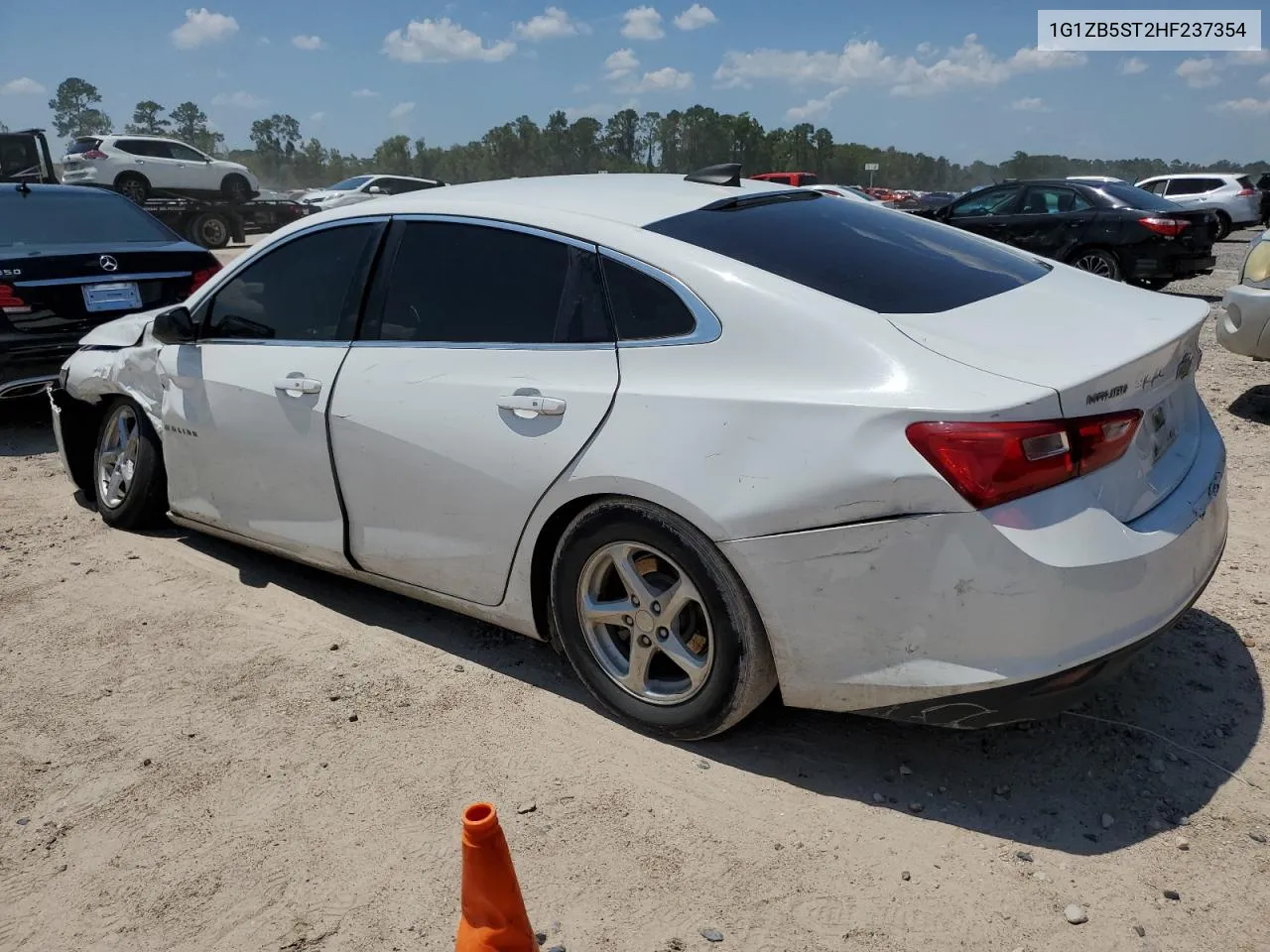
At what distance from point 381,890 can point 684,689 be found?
0.97 meters

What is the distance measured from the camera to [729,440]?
101 inches

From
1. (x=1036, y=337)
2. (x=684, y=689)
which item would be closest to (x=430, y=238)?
(x=684, y=689)

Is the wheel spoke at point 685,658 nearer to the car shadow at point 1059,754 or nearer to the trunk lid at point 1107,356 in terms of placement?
the car shadow at point 1059,754

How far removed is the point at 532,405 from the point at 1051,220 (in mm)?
11349

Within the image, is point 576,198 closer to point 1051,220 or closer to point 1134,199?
point 1051,220

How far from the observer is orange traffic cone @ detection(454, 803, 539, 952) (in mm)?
1925

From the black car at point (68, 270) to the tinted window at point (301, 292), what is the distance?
298 centimetres

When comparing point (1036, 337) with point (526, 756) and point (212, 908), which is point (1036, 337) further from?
point (212, 908)

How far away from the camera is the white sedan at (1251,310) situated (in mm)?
5848

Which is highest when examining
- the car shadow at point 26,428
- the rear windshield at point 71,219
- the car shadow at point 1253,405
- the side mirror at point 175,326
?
the rear windshield at point 71,219

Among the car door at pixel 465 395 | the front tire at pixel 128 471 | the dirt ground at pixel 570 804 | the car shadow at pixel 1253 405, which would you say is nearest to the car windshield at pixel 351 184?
the front tire at pixel 128 471

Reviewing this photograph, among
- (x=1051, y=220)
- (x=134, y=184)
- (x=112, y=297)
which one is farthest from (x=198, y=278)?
(x=134, y=184)

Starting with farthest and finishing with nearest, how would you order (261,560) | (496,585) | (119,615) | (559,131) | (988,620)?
1. (559,131)
2. (261,560)
3. (119,615)
4. (496,585)
5. (988,620)

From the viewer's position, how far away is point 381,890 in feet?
7.96
